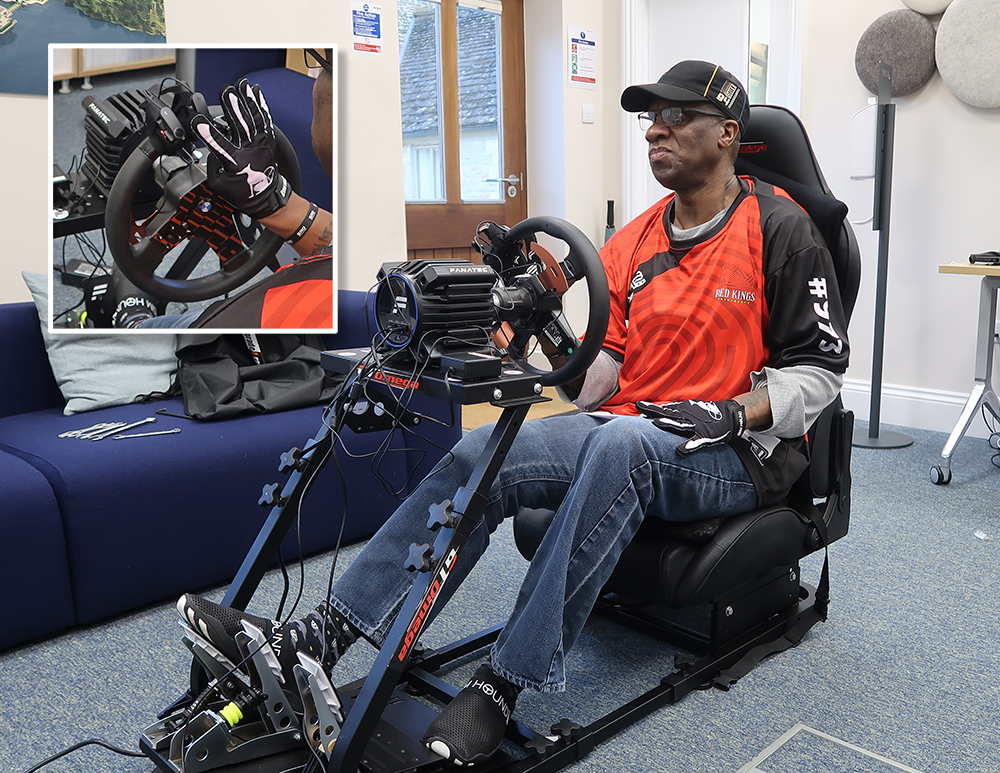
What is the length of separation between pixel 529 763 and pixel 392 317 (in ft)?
2.43

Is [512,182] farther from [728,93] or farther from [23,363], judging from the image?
[728,93]

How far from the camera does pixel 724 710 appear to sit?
5.22ft

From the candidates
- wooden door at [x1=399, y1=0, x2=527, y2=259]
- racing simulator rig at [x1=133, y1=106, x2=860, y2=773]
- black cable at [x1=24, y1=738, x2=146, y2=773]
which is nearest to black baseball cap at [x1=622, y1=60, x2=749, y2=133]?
racing simulator rig at [x1=133, y1=106, x2=860, y2=773]

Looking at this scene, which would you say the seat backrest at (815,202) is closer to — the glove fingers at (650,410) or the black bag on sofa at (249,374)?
the glove fingers at (650,410)

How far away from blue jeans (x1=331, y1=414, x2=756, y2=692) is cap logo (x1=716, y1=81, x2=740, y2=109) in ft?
2.22

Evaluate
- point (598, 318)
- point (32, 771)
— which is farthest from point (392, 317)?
point (32, 771)

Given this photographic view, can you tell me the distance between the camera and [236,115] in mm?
2424

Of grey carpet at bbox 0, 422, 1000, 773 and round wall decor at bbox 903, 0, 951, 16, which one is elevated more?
round wall decor at bbox 903, 0, 951, 16

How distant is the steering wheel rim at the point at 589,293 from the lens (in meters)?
1.23

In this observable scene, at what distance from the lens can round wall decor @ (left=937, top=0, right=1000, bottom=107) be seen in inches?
126

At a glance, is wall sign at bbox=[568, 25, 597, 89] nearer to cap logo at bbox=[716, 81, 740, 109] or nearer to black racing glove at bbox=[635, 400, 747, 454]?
cap logo at bbox=[716, 81, 740, 109]

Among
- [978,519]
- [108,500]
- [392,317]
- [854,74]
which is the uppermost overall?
[854,74]

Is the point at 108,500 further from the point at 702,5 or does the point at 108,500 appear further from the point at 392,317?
the point at 702,5

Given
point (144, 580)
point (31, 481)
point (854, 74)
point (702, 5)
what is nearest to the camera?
point (31, 481)
